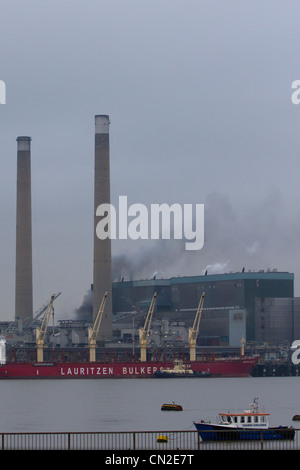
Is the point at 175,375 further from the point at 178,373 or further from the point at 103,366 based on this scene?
the point at 103,366

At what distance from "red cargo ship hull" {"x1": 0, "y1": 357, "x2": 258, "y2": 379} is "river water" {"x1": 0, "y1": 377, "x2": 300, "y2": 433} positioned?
17.5m

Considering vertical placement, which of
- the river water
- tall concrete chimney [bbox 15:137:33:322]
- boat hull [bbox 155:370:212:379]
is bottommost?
boat hull [bbox 155:370:212:379]

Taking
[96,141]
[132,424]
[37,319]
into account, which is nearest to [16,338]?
[37,319]

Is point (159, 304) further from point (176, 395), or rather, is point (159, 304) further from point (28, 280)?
point (176, 395)

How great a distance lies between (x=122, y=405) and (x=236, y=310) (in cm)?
8662

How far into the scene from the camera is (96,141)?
144 m

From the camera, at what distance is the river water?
62844mm

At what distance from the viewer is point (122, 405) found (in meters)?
82.2

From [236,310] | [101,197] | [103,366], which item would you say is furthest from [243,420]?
[236,310]

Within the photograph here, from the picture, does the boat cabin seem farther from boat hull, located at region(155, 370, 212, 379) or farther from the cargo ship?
the cargo ship

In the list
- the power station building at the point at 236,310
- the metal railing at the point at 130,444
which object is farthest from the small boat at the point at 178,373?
the metal railing at the point at 130,444

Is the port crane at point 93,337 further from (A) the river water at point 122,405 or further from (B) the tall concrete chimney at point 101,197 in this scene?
(A) the river water at point 122,405

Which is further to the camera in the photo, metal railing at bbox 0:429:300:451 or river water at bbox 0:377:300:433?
river water at bbox 0:377:300:433

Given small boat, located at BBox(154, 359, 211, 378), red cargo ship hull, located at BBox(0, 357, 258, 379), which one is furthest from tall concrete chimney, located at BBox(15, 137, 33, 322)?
small boat, located at BBox(154, 359, 211, 378)
